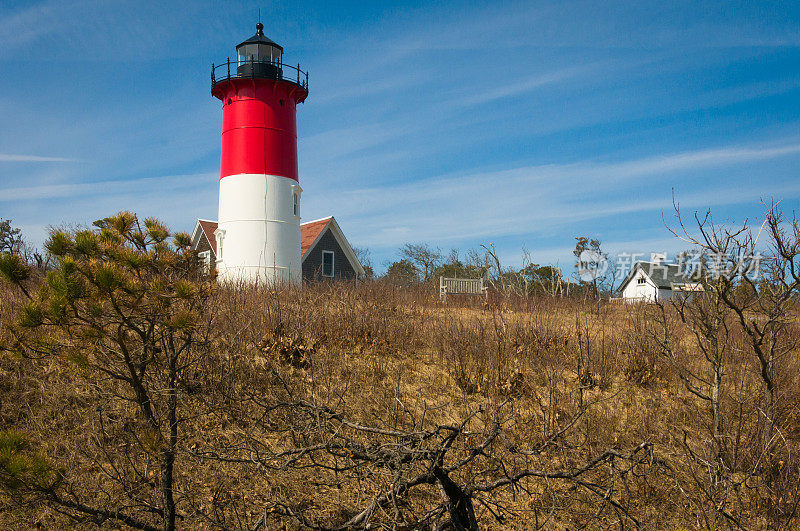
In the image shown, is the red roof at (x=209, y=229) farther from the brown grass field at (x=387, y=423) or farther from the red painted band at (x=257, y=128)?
the brown grass field at (x=387, y=423)

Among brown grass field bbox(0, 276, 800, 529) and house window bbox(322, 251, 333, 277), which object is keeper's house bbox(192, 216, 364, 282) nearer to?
house window bbox(322, 251, 333, 277)

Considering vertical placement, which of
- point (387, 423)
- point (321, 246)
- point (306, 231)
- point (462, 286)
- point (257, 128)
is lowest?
point (387, 423)

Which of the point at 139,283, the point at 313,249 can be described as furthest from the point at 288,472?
the point at 313,249

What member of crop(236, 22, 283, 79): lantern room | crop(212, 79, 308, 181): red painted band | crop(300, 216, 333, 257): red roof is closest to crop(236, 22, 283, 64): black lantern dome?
crop(236, 22, 283, 79): lantern room

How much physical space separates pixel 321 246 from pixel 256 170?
35.8 feet

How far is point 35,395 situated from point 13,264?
3.48 m

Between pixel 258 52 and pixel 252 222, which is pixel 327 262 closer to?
pixel 252 222

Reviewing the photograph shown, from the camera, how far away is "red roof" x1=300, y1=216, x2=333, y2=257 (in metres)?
25.7

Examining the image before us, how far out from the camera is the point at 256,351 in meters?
7.86

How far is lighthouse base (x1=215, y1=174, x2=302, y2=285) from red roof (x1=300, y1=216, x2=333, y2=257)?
8.99 metres

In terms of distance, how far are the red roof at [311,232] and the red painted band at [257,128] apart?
9338 mm

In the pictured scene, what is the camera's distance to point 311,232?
87.6 feet

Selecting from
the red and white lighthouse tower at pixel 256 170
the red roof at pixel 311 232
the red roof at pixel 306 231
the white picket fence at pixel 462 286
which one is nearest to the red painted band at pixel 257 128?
the red and white lighthouse tower at pixel 256 170

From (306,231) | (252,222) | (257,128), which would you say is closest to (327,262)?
(306,231)
